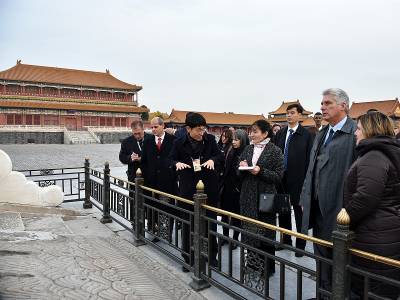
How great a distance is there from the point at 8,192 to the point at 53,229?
1.34m

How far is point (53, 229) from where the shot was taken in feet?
17.4

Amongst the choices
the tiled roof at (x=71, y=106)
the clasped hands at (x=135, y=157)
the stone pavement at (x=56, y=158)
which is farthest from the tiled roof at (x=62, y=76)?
the clasped hands at (x=135, y=157)

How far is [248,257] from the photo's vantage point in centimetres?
301

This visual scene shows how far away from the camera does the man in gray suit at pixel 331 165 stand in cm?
288

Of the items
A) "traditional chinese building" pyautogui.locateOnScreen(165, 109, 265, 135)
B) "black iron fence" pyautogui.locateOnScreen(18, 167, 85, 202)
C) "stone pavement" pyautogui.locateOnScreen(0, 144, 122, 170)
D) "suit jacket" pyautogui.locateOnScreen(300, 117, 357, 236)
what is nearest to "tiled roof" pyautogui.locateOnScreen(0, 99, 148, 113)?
"traditional chinese building" pyautogui.locateOnScreen(165, 109, 265, 135)

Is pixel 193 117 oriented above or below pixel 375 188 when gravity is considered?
above

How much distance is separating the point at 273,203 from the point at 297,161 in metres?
1.17

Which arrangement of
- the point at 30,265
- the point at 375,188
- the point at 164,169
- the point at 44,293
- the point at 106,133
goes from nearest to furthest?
the point at 375,188, the point at 44,293, the point at 30,265, the point at 164,169, the point at 106,133

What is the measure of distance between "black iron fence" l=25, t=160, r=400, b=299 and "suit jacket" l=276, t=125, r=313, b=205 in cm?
84

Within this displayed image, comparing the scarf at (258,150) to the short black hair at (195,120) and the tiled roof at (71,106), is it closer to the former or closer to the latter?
the short black hair at (195,120)

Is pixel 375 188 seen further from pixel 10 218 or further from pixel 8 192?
pixel 8 192

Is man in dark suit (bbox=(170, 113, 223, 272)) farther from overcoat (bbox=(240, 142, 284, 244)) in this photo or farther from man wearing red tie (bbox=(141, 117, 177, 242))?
man wearing red tie (bbox=(141, 117, 177, 242))

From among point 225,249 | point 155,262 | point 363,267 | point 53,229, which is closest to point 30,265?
point 155,262

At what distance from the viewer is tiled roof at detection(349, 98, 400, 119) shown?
42.0 metres
